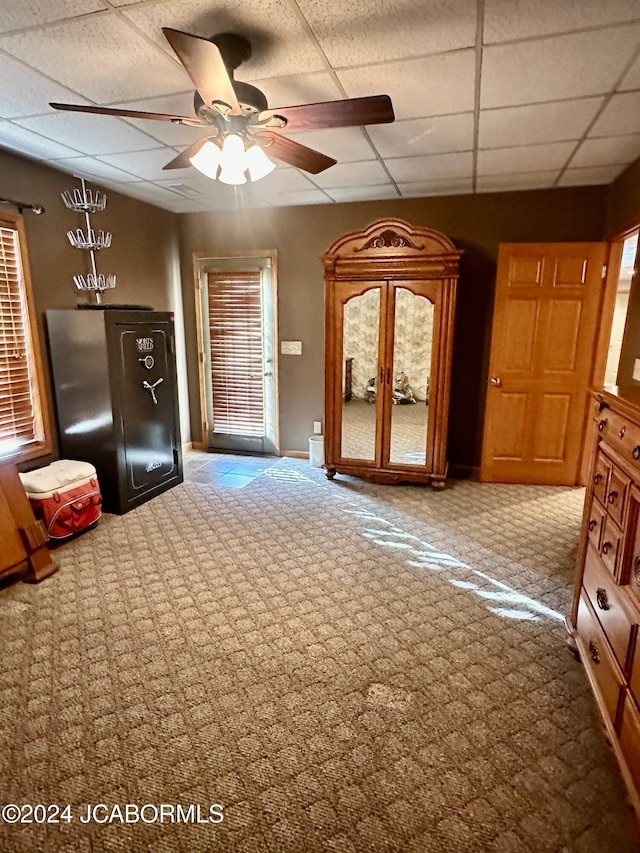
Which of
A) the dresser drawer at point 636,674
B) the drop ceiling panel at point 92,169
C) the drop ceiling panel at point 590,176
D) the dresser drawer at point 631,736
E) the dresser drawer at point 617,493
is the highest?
the drop ceiling panel at point 92,169

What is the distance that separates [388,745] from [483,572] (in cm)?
133

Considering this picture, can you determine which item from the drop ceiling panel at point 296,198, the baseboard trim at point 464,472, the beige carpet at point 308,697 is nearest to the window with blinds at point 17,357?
the beige carpet at point 308,697

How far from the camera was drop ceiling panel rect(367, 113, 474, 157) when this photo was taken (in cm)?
251

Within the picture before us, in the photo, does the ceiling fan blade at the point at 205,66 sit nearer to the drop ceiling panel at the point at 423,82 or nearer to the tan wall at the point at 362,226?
the drop ceiling panel at the point at 423,82

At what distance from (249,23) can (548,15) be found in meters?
1.09

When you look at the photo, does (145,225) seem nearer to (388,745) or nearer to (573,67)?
(573,67)

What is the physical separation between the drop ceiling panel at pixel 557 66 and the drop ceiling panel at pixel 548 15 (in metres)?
0.06

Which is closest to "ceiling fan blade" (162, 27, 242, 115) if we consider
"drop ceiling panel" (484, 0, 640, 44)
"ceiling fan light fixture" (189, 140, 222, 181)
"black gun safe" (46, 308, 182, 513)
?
"ceiling fan light fixture" (189, 140, 222, 181)

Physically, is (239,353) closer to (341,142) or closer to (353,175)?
(353,175)

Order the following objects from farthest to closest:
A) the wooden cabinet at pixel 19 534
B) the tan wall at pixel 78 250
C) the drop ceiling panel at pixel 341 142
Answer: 1. the tan wall at pixel 78 250
2. the drop ceiling panel at pixel 341 142
3. the wooden cabinet at pixel 19 534

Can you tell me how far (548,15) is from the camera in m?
1.63

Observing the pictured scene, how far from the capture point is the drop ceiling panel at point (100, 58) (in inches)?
68.8

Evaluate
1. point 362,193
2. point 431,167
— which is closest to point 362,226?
A: point 362,193

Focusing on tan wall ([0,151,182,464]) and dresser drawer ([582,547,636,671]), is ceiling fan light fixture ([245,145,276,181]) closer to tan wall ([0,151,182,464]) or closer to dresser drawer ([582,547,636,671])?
tan wall ([0,151,182,464])
